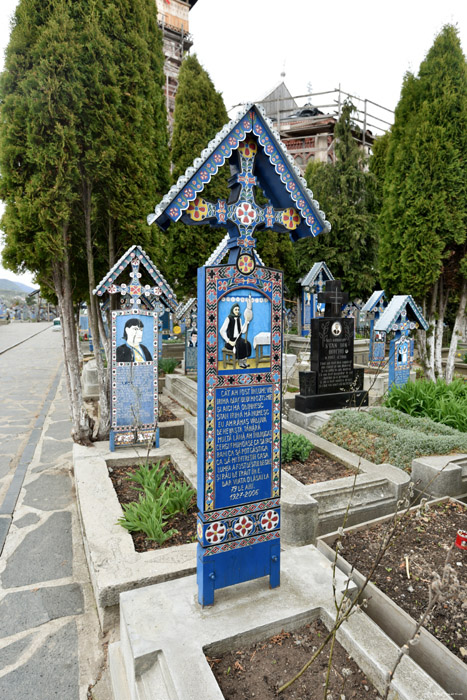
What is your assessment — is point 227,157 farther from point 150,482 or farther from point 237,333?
point 150,482

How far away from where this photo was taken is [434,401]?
7.00 meters

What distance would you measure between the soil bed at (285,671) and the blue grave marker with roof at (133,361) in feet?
12.7

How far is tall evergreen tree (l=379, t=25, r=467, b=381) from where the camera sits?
9109 mm

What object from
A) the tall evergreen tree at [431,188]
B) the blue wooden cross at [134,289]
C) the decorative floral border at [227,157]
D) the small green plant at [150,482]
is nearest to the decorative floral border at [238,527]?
the small green plant at [150,482]

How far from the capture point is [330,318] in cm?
821

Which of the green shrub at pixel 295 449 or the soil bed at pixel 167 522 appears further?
the green shrub at pixel 295 449

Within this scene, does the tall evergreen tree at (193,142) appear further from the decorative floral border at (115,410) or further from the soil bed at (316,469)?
the soil bed at (316,469)

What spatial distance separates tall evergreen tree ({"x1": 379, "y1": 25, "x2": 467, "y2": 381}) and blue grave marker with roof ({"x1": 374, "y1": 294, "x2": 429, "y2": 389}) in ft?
4.10

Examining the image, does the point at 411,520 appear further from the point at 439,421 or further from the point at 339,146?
the point at 339,146

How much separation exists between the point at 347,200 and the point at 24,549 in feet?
66.2

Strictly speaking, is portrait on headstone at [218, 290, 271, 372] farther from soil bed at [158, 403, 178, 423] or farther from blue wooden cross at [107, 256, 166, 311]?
soil bed at [158, 403, 178, 423]

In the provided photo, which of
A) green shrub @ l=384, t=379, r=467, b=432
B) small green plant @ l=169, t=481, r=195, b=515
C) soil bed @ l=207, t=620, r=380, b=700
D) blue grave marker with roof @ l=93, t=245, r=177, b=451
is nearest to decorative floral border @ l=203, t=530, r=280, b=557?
soil bed @ l=207, t=620, r=380, b=700

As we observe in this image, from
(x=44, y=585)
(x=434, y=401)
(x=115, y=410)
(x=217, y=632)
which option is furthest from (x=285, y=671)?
(x=434, y=401)

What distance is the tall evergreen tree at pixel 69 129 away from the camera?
532 cm
